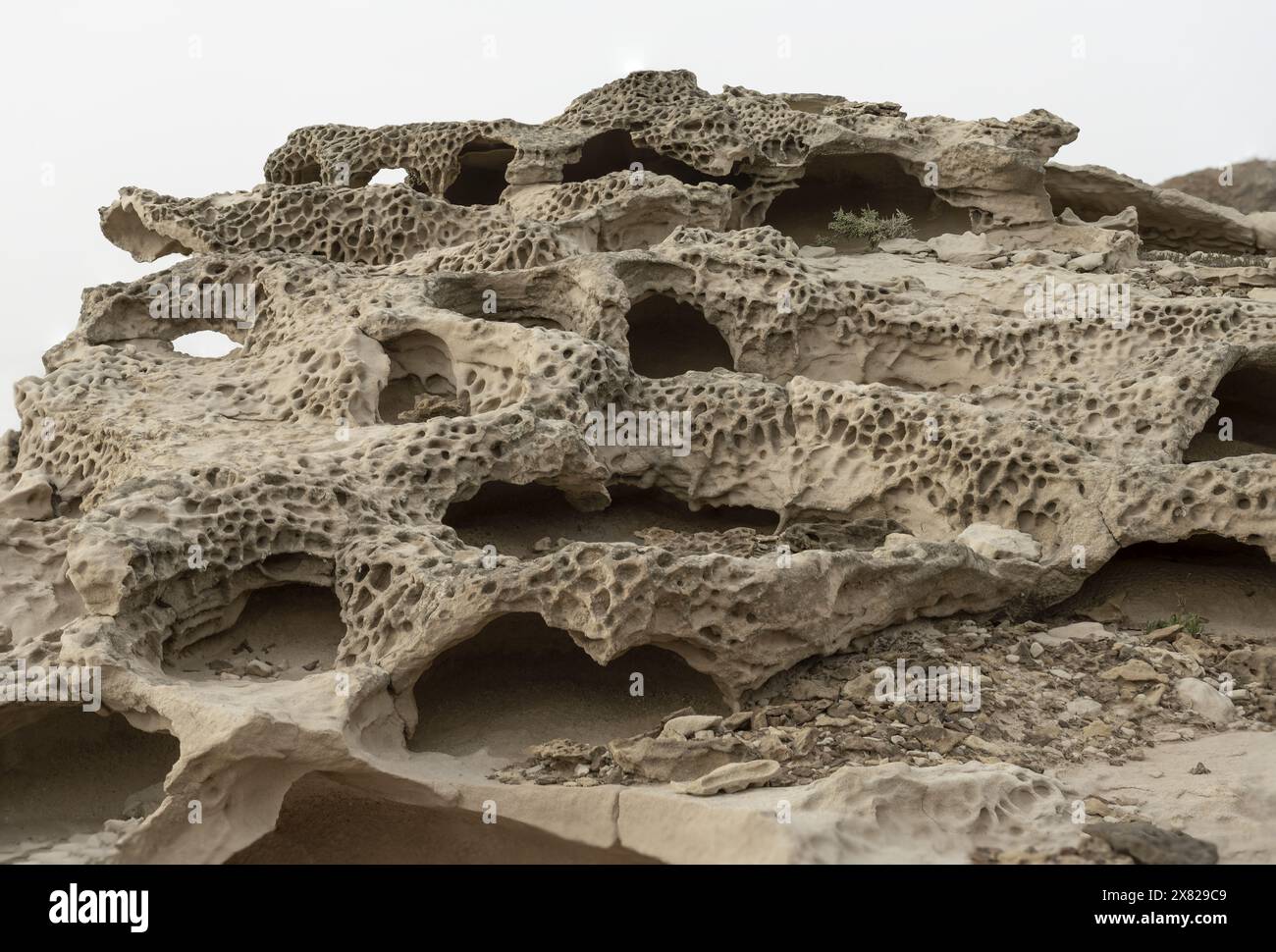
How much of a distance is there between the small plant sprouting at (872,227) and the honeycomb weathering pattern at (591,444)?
698 mm

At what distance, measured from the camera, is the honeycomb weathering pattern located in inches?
270

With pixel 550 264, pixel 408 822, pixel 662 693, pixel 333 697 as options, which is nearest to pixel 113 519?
pixel 333 697

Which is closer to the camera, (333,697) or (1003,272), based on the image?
(333,697)

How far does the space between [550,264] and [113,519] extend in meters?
4.03

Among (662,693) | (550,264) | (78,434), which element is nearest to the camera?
(662,693)

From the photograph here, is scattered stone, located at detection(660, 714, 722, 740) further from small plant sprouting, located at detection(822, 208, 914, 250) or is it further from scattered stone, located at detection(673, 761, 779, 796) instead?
small plant sprouting, located at detection(822, 208, 914, 250)

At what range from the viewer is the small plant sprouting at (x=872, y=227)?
12672 mm

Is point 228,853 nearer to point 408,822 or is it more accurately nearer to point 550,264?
point 408,822

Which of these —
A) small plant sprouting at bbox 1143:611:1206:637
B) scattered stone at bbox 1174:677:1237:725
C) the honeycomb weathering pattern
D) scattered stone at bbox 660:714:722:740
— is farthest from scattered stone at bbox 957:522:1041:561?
scattered stone at bbox 660:714:722:740

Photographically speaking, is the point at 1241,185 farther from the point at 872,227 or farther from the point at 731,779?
the point at 731,779

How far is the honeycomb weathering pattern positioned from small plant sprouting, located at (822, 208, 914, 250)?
2.29ft

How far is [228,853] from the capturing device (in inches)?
253

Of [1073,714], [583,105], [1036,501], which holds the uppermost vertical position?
[583,105]

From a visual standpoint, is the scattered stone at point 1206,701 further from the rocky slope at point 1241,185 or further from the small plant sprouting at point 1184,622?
the rocky slope at point 1241,185
